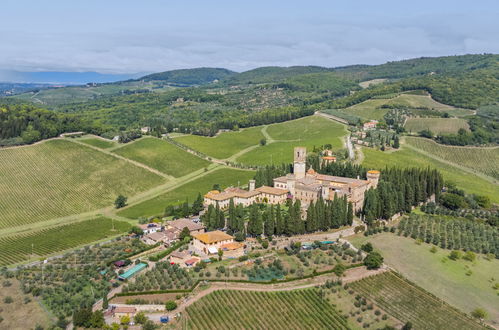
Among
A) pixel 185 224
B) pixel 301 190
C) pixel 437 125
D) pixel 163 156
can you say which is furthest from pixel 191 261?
pixel 437 125

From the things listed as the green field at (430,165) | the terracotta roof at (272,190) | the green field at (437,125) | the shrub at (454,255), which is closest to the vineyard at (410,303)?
the shrub at (454,255)

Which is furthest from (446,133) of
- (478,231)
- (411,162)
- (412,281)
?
(412,281)

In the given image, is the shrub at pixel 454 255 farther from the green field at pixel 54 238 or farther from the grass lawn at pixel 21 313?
the green field at pixel 54 238

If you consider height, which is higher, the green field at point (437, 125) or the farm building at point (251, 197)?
the green field at point (437, 125)

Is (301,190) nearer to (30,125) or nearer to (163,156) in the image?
(163,156)

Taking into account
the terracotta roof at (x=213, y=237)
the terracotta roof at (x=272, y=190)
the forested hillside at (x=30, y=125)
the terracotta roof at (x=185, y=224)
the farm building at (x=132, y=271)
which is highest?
the forested hillside at (x=30, y=125)

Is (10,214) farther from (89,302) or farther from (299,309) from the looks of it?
(299,309)

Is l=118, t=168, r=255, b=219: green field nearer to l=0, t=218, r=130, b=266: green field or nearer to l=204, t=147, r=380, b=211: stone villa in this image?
l=0, t=218, r=130, b=266: green field
